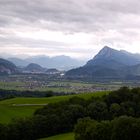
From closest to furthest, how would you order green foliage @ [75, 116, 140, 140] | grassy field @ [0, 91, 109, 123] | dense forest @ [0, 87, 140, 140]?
green foliage @ [75, 116, 140, 140], dense forest @ [0, 87, 140, 140], grassy field @ [0, 91, 109, 123]

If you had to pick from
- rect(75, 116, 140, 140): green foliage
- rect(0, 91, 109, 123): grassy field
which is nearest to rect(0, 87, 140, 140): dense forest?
rect(75, 116, 140, 140): green foliage

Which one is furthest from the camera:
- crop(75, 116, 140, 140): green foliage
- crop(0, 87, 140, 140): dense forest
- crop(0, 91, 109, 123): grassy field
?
crop(0, 91, 109, 123): grassy field

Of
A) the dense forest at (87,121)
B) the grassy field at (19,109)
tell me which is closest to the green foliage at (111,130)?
the dense forest at (87,121)

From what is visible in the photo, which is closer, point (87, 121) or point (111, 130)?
point (111, 130)

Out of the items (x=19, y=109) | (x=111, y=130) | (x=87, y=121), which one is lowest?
(x=19, y=109)

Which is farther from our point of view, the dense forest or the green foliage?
the dense forest

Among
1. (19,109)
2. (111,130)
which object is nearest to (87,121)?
(111,130)

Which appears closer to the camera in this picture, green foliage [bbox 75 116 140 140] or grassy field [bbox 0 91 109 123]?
green foliage [bbox 75 116 140 140]

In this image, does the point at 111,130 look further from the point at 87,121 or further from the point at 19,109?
the point at 19,109

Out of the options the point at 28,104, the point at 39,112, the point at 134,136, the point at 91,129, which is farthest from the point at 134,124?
the point at 28,104

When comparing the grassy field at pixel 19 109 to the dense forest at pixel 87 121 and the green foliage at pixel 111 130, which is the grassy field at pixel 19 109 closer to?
the dense forest at pixel 87 121

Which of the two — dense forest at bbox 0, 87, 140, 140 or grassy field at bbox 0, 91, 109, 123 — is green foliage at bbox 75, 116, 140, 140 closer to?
dense forest at bbox 0, 87, 140, 140

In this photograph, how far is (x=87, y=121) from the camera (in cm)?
6044

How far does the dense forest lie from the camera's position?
5488cm
